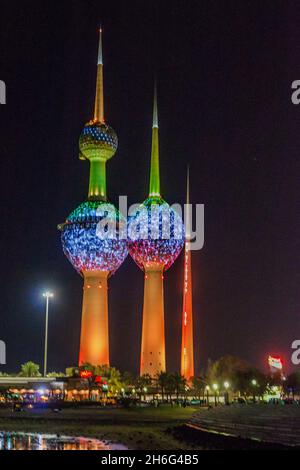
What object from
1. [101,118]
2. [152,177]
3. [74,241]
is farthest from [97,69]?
[74,241]

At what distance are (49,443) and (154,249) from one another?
122 meters

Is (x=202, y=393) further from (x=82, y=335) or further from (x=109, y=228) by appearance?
(x=109, y=228)

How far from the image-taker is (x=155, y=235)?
169 metres

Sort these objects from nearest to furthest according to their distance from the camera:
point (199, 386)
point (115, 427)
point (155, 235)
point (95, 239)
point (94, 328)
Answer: point (115, 427) < point (199, 386) < point (94, 328) < point (95, 239) < point (155, 235)

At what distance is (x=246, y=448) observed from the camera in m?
42.2

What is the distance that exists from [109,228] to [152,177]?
47.0ft

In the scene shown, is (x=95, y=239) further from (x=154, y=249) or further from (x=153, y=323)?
(x=153, y=323)

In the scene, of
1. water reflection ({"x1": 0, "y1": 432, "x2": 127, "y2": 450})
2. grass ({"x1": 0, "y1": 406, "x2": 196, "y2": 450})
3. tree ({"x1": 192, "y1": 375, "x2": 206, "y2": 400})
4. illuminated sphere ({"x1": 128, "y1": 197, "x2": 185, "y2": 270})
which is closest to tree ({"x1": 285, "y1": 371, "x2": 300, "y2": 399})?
tree ({"x1": 192, "y1": 375, "x2": 206, "y2": 400})

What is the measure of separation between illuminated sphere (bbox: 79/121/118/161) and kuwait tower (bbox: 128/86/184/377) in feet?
29.7

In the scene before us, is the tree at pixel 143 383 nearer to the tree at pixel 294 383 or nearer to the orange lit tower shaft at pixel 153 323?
the orange lit tower shaft at pixel 153 323

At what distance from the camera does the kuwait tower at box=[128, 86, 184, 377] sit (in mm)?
162375

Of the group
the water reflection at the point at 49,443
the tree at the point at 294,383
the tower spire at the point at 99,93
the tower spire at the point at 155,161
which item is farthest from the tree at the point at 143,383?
the water reflection at the point at 49,443

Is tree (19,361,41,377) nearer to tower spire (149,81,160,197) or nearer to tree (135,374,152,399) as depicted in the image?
tree (135,374,152,399)

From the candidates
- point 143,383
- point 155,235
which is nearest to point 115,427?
point 143,383
